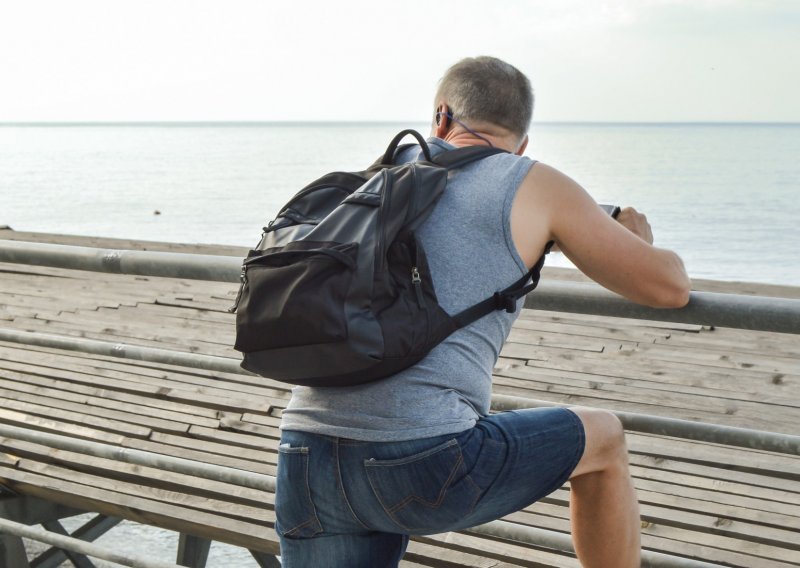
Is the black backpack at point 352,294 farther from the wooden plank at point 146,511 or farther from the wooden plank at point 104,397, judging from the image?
the wooden plank at point 104,397

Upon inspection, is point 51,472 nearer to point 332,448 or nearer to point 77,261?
point 77,261

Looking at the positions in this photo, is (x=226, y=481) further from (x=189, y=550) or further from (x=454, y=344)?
(x=189, y=550)

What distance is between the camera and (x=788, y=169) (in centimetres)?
6525

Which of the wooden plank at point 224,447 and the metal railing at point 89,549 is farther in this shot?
the wooden plank at point 224,447

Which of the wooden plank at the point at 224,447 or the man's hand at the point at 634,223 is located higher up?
the man's hand at the point at 634,223

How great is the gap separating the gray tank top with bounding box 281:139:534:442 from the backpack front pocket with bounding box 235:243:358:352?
0.56ft

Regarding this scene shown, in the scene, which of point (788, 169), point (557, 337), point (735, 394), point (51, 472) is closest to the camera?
point (51, 472)

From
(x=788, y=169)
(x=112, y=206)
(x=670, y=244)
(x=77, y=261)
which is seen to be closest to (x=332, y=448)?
(x=77, y=261)

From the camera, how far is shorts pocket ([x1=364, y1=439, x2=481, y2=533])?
6.13ft

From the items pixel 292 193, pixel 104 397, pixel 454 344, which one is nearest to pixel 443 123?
pixel 454 344

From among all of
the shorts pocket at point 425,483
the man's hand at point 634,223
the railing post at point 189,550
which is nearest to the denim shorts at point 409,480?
the shorts pocket at point 425,483

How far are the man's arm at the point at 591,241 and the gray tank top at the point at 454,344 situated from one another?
0.04m

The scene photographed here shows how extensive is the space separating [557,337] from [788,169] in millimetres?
64429

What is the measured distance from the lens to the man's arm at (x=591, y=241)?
1945 millimetres
